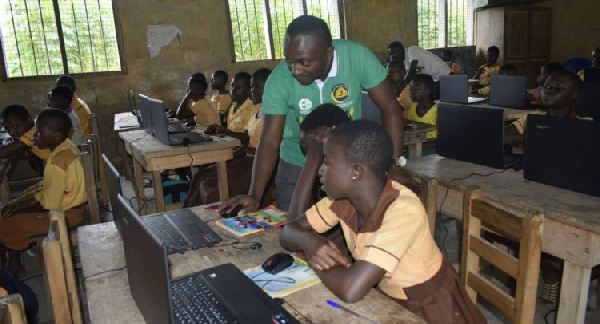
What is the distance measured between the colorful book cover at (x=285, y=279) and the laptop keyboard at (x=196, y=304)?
6.0 inches

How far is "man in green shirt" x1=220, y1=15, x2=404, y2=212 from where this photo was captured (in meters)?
1.92

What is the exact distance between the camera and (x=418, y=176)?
252 centimetres

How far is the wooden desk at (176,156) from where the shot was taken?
11.1ft

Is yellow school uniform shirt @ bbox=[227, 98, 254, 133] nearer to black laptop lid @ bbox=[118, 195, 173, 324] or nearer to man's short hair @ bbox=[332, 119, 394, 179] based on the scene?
man's short hair @ bbox=[332, 119, 394, 179]

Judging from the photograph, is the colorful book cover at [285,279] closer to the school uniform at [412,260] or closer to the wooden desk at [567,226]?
the school uniform at [412,260]

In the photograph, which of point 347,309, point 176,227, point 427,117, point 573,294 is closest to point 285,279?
point 347,309

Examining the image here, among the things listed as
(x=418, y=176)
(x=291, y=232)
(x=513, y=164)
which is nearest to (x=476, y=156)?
(x=513, y=164)

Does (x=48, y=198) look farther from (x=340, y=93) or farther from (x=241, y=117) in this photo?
(x=241, y=117)

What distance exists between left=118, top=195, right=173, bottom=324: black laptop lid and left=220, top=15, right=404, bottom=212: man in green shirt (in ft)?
2.54

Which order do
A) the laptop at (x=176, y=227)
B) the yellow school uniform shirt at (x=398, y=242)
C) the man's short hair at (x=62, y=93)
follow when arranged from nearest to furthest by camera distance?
the yellow school uniform shirt at (x=398, y=242) → the laptop at (x=176, y=227) → the man's short hair at (x=62, y=93)

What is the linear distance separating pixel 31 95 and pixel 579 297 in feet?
20.5

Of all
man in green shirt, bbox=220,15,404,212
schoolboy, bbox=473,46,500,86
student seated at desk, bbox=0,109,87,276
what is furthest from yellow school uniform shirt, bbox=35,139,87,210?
schoolboy, bbox=473,46,500,86

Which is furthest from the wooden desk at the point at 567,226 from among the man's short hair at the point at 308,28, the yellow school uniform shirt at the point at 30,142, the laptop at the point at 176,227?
the yellow school uniform shirt at the point at 30,142

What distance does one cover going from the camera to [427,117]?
4285 mm
